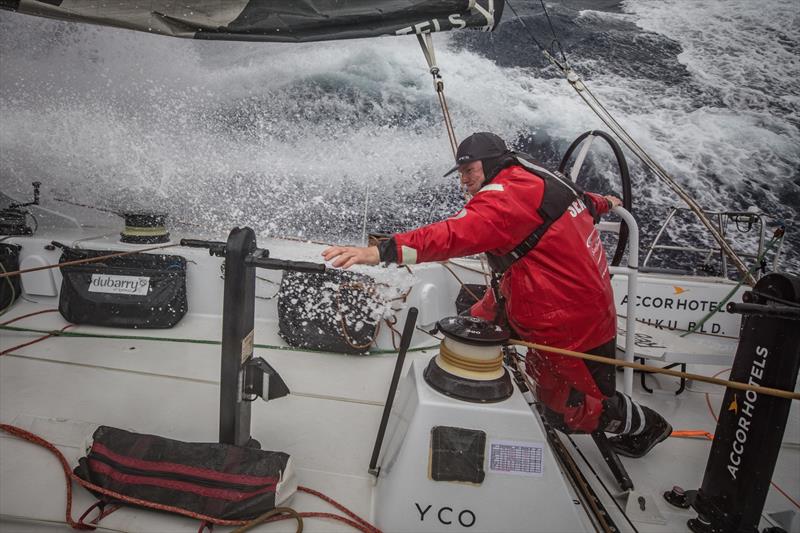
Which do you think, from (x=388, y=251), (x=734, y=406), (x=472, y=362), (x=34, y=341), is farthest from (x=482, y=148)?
Answer: (x=34, y=341)

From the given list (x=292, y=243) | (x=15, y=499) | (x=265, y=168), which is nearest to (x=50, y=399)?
(x=15, y=499)

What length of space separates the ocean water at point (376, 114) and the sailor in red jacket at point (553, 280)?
14.7 feet

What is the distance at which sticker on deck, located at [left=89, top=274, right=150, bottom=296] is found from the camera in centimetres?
232

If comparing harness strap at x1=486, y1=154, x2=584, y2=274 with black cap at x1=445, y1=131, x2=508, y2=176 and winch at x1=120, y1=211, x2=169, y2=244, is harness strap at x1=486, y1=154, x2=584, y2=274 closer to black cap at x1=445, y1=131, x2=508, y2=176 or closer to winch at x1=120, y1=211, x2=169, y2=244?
black cap at x1=445, y1=131, x2=508, y2=176

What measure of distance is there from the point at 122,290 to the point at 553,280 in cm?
240

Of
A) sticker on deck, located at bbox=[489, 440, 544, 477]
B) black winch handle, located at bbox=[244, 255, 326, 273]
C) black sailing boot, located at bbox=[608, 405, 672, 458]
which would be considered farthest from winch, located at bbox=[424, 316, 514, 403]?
black sailing boot, located at bbox=[608, 405, 672, 458]

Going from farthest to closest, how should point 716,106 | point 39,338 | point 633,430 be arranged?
1. point 716,106
2. point 39,338
3. point 633,430

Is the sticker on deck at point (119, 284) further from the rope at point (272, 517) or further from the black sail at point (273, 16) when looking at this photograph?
the rope at point (272, 517)

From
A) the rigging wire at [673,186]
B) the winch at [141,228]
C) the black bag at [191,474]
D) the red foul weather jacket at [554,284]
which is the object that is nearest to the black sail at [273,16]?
the rigging wire at [673,186]

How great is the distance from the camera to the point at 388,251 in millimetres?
1047

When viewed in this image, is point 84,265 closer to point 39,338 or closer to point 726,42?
point 39,338

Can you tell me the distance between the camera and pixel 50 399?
1.61 m

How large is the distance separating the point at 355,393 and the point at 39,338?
1809 mm

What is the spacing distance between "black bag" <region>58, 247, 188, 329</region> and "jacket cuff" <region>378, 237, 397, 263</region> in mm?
1887
